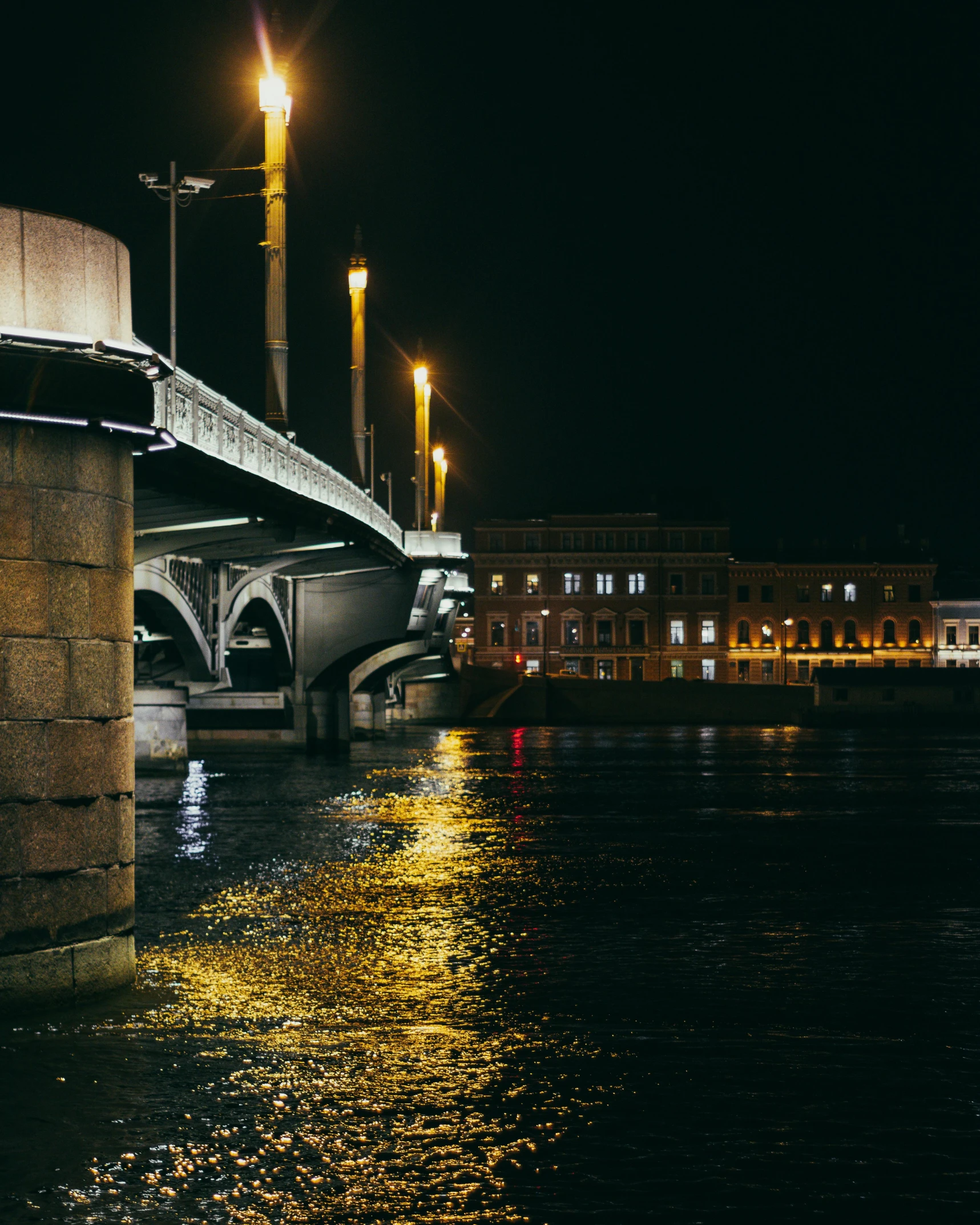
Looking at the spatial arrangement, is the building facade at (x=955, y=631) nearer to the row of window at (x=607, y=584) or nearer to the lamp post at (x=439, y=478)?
the row of window at (x=607, y=584)

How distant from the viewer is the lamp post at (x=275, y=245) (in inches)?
1462

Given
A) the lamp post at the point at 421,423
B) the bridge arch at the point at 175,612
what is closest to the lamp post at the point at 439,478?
the lamp post at the point at 421,423

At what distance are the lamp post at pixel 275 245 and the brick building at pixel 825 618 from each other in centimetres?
9713

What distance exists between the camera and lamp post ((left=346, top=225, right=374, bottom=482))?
193 feet

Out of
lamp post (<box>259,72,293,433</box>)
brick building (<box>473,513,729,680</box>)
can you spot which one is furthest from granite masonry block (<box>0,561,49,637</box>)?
brick building (<box>473,513,729,680</box>)

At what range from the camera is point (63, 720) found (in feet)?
40.6

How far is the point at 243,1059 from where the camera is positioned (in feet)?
37.6

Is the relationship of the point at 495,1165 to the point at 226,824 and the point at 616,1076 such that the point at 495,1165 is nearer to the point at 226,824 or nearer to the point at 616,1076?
the point at 616,1076

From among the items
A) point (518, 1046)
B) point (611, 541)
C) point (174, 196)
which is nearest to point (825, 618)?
point (611, 541)

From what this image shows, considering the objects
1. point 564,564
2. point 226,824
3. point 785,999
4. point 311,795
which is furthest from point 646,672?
point 785,999

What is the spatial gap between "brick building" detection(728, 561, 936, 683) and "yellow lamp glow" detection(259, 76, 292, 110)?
322ft

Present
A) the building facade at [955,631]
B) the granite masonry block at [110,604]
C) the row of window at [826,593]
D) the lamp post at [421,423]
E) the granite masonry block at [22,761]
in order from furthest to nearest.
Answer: the building facade at [955,631]
the row of window at [826,593]
the lamp post at [421,423]
the granite masonry block at [110,604]
the granite masonry block at [22,761]

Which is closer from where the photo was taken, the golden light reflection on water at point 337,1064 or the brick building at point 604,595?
the golden light reflection on water at point 337,1064

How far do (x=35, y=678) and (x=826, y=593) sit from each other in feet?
414
